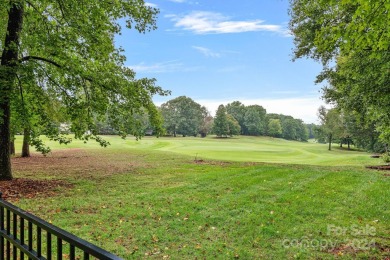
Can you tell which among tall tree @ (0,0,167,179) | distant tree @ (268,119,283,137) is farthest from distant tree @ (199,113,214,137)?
tall tree @ (0,0,167,179)

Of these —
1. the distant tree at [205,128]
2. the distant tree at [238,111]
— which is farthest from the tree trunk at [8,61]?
the distant tree at [238,111]

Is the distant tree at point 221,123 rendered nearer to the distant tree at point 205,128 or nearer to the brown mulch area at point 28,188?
the distant tree at point 205,128

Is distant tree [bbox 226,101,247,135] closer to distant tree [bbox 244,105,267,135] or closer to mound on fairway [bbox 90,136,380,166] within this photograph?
distant tree [bbox 244,105,267,135]

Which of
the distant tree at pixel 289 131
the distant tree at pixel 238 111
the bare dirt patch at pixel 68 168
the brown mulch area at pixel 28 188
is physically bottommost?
the bare dirt patch at pixel 68 168

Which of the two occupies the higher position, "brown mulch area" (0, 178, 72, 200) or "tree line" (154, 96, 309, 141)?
"tree line" (154, 96, 309, 141)

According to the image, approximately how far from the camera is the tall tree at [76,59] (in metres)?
11.3

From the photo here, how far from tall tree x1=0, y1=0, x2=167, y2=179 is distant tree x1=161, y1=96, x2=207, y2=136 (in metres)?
79.1

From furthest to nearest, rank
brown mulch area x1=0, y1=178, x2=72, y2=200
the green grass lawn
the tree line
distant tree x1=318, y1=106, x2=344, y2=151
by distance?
1. the tree line
2. distant tree x1=318, y1=106, x2=344, y2=151
3. brown mulch area x1=0, y1=178, x2=72, y2=200
4. the green grass lawn

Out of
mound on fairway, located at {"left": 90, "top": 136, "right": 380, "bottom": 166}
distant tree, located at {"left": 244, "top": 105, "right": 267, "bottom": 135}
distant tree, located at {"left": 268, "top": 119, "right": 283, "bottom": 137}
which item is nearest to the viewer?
mound on fairway, located at {"left": 90, "top": 136, "right": 380, "bottom": 166}

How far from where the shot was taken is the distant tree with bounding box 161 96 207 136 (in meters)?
94.2

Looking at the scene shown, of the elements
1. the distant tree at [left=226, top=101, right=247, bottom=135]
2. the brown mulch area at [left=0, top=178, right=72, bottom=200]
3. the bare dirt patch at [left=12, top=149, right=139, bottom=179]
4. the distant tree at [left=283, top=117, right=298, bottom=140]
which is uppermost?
the distant tree at [left=226, top=101, right=247, bottom=135]

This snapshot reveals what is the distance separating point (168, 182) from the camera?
1296cm

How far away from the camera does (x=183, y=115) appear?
3836 inches

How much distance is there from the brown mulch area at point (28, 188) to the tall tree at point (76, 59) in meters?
0.92
